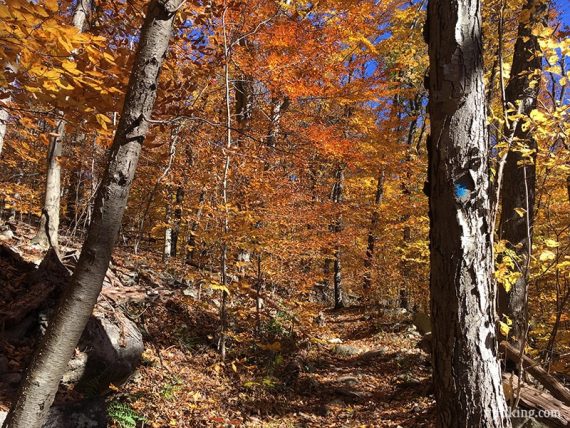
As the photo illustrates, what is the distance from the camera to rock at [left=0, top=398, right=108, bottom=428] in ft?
13.3

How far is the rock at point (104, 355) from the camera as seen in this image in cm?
489

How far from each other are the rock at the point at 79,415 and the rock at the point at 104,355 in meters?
0.47

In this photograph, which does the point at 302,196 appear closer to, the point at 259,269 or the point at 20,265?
the point at 259,269

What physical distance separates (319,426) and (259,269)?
10.6ft

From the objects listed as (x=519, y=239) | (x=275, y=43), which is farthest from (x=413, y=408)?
(x=275, y=43)

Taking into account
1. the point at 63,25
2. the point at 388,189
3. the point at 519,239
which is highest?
the point at 388,189

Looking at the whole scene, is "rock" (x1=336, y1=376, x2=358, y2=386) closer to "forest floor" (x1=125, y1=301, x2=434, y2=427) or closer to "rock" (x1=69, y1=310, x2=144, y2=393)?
"forest floor" (x1=125, y1=301, x2=434, y2=427)

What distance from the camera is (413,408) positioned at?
6242 mm

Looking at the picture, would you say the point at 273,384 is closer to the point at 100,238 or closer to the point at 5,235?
the point at 100,238

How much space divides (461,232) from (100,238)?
2244 mm

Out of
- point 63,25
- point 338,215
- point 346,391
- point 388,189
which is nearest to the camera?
point 63,25

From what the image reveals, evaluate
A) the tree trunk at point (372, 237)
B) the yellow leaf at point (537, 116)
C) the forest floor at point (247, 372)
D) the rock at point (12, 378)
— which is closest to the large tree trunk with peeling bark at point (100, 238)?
the forest floor at point (247, 372)

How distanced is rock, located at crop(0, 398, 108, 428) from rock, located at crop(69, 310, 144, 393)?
1.56 feet

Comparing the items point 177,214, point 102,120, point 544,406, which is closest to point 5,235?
point 102,120
